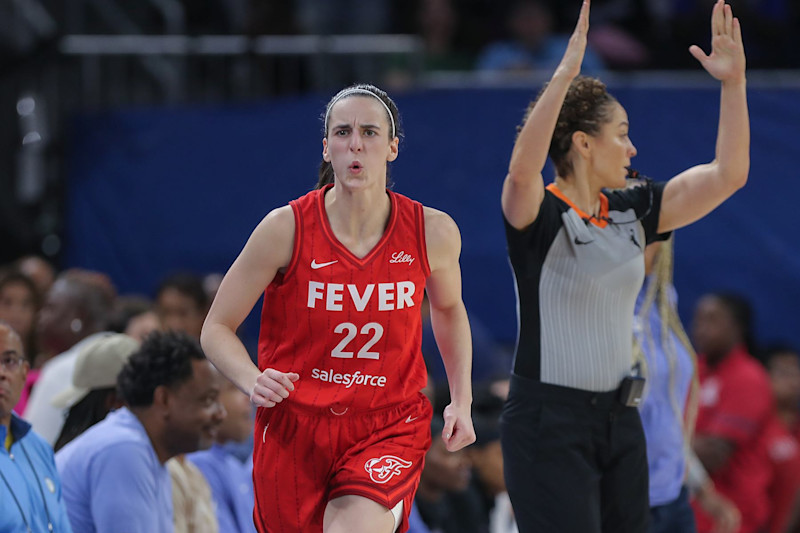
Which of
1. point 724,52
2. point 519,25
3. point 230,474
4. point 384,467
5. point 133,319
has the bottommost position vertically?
point 230,474

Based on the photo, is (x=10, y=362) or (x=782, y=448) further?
(x=782, y=448)

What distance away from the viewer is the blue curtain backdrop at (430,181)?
8477 mm

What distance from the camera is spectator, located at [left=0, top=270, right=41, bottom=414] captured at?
6949mm

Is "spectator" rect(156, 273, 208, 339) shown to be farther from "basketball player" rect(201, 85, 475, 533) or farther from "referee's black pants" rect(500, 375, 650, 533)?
"basketball player" rect(201, 85, 475, 533)

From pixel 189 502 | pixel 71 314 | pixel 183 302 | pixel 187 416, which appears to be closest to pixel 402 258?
pixel 187 416

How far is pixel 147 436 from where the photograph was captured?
4664 mm

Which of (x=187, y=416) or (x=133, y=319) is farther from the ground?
(x=187, y=416)

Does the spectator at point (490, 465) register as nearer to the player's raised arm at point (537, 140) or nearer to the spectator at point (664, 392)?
the spectator at point (664, 392)

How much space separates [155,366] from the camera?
187 inches

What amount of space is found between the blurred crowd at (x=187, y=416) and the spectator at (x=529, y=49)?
2.40 m

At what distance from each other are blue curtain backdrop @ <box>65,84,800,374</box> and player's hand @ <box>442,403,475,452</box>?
504 cm

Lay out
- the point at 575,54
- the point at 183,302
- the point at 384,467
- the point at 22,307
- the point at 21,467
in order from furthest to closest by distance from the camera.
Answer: the point at 183,302 < the point at 22,307 < the point at 21,467 < the point at 575,54 < the point at 384,467

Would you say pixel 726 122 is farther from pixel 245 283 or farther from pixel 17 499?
pixel 17 499

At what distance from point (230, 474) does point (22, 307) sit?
2159mm
